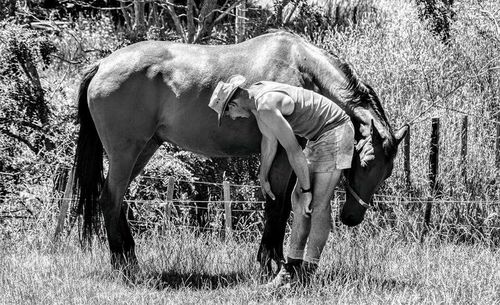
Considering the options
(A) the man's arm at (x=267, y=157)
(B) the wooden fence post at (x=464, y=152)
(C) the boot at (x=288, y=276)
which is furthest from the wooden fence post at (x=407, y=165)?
(C) the boot at (x=288, y=276)

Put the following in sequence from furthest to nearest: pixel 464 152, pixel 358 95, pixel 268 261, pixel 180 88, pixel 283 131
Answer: pixel 464 152 < pixel 180 88 < pixel 358 95 < pixel 268 261 < pixel 283 131

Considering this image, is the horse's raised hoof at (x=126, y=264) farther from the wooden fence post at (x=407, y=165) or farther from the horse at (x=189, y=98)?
the wooden fence post at (x=407, y=165)

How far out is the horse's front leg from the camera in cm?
713

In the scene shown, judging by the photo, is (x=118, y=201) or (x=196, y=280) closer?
(x=196, y=280)

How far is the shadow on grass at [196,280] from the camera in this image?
21.9 ft

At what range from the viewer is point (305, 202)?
20.7 feet

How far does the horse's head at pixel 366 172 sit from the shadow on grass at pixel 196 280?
111 centimetres

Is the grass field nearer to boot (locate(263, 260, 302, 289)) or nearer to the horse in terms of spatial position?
boot (locate(263, 260, 302, 289))

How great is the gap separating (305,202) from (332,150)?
18.3 inches

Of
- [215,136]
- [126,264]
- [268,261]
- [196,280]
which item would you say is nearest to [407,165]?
[215,136]

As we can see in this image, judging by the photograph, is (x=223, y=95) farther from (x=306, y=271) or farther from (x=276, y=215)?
(x=306, y=271)

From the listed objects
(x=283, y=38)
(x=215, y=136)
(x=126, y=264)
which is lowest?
(x=126, y=264)

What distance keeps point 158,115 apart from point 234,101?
53.8 inches

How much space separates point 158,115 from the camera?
7.58 m
